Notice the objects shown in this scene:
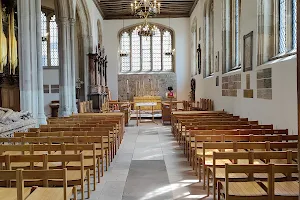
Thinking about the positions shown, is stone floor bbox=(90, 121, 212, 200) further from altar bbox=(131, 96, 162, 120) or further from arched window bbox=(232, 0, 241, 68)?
altar bbox=(131, 96, 162, 120)

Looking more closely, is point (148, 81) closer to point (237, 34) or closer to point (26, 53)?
point (237, 34)

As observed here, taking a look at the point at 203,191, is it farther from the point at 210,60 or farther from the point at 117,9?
the point at 117,9

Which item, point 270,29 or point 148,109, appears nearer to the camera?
point 270,29

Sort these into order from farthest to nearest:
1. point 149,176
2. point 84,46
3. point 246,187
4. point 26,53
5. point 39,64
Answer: point 84,46
point 39,64
point 26,53
point 149,176
point 246,187

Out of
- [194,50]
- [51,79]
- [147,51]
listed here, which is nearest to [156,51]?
[147,51]

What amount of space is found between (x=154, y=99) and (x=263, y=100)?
38.1 ft

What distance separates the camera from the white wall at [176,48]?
21781 millimetres

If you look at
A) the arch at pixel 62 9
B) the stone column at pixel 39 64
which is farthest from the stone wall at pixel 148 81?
the stone column at pixel 39 64

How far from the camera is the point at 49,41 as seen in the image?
1966 centimetres

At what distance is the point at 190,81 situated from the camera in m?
22.1

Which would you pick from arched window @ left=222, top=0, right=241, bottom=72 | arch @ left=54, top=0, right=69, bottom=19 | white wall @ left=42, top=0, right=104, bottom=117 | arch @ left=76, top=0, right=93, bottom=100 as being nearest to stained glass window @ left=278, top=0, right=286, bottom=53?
arched window @ left=222, top=0, right=241, bottom=72

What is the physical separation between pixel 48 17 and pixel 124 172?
15.7 m

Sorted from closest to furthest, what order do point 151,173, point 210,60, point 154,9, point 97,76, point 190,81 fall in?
point 151,173, point 154,9, point 210,60, point 97,76, point 190,81

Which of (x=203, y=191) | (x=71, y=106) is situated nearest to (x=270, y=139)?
(x=203, y=191)
